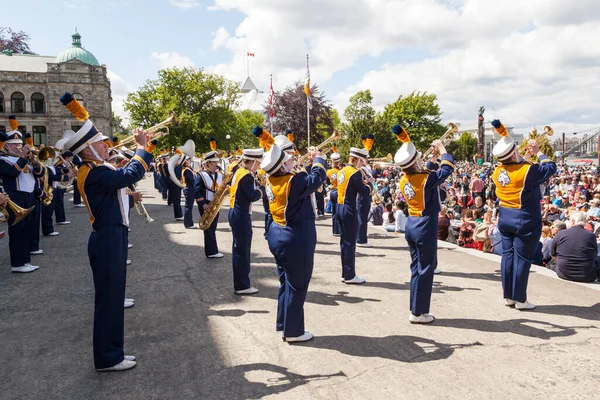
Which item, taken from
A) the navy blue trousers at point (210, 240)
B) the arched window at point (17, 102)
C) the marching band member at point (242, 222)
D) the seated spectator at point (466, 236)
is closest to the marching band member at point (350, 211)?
the marching band member at point (242, 222)

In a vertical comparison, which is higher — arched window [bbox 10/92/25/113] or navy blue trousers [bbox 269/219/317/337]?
arched window [bbox 10/92/25/113]

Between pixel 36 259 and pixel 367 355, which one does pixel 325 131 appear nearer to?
pixel 36 259

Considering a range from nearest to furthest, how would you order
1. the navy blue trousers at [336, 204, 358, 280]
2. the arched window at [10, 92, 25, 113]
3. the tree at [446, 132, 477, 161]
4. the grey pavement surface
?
1. the grey pavement surface
2. the navy blue trousers at [336, 204, 358, 280]
3. the arched window at [10, 92, 25, 113]
4. the tree at [446, 132, 477, 161]

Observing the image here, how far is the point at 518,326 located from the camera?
5.30 m

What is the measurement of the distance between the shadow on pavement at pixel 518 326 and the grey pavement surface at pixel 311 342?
0.02 m

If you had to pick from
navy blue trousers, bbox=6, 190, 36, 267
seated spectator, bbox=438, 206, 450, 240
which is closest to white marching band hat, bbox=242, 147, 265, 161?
navy blue trousers, bbox=6, 190, 36, 267

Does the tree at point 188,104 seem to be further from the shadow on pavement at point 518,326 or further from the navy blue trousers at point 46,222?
the shadow on pavement at point 518,326

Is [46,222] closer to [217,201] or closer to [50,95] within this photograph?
[217,201]

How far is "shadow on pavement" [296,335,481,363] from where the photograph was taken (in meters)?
4.50

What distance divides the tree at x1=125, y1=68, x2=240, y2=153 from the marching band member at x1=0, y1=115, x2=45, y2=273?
40.7 m

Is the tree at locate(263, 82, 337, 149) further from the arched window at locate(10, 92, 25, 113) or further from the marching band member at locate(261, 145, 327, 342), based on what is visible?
the marching band member at locate(261, 145, 327, 342)

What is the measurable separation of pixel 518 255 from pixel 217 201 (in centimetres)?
500

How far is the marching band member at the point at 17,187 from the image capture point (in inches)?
302

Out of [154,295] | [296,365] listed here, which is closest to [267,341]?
[296,365]
